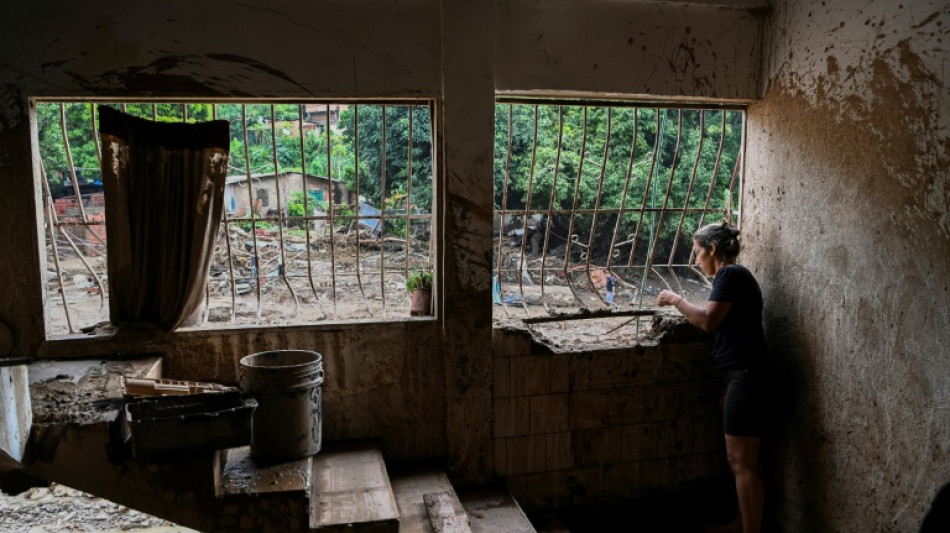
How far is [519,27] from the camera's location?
3.74m

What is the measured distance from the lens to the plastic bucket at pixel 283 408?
3.14 m

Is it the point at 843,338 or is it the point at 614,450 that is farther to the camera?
the point at 614,450

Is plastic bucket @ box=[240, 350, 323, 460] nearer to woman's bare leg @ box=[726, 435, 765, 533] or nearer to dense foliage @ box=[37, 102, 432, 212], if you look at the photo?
woman's bare leg @ box=[726, 435, 765, 533]

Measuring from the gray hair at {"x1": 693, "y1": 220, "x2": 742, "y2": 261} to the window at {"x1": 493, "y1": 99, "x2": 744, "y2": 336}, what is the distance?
40 centimetres

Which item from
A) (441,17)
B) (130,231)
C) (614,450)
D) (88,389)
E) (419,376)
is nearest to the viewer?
(88,389)

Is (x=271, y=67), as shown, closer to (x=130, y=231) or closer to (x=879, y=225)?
(x=130, y=231)

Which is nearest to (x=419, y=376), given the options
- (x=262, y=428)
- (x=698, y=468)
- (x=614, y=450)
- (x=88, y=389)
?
(x=262, y=428)

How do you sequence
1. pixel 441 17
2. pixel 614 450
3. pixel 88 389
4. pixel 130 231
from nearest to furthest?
pixel 88 389 → pixel 130 231 → pixel 441 17 → pixel 614 450

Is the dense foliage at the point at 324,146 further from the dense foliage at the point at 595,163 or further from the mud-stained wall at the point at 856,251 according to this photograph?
the mud-stained wall at the point at 856,251

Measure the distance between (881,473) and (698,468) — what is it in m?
1.21

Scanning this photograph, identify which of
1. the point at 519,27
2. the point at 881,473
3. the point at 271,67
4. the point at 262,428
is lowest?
the point at 881,473

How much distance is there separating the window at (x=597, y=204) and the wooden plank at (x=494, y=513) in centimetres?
107

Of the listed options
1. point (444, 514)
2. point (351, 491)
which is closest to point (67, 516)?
point (351, 491)

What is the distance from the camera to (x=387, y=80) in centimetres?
359
